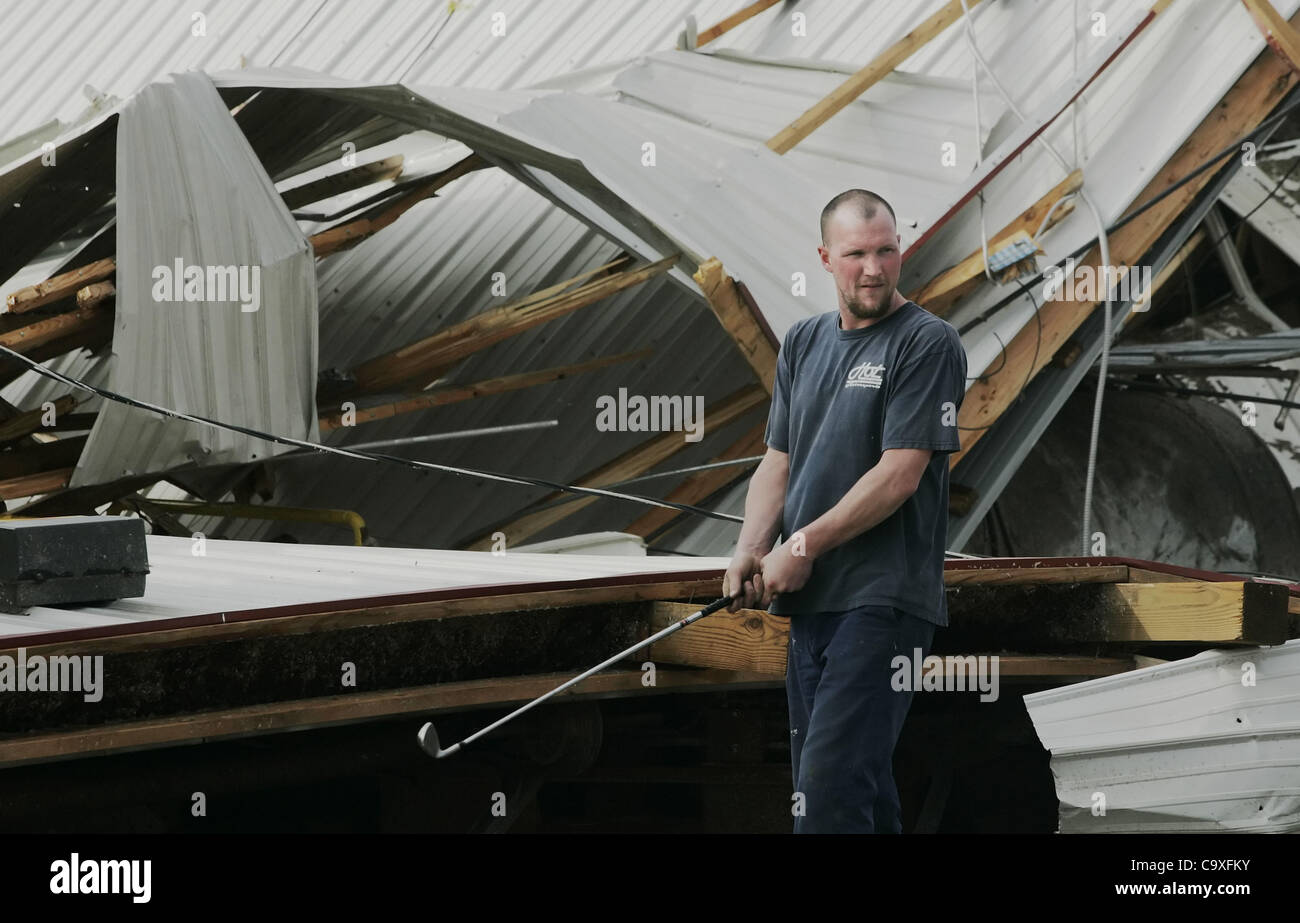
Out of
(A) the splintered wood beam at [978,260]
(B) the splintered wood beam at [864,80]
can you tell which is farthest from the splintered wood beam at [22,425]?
(A) the splintered wood beam at [978,260]

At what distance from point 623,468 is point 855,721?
550 cm

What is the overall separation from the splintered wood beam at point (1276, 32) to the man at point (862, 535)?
5.47 meters

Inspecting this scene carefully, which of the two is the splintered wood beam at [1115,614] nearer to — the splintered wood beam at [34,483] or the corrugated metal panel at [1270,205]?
the splintered wood beam at [34,483]

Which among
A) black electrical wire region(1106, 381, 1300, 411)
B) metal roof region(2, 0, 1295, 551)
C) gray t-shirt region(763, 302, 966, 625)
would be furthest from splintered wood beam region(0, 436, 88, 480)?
black electrical wire region(1106, 381, 1300, 411)

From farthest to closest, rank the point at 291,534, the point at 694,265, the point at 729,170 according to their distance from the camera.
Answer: the point at 291,534 < the point at 729,170 < the point at 694,265

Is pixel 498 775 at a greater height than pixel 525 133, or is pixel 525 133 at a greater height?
pixel 525 133

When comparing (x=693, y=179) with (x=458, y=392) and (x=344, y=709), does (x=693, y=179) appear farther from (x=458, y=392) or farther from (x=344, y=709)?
(x=344, y=709)

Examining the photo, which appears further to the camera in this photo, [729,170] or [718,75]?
[718,75]

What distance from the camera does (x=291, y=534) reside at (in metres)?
9.67

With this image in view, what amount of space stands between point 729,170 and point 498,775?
410cm

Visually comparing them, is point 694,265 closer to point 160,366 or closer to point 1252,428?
point 160,366

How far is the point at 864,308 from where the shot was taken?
4.04 m

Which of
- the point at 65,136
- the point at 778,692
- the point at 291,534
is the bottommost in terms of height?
the point at 778,692
